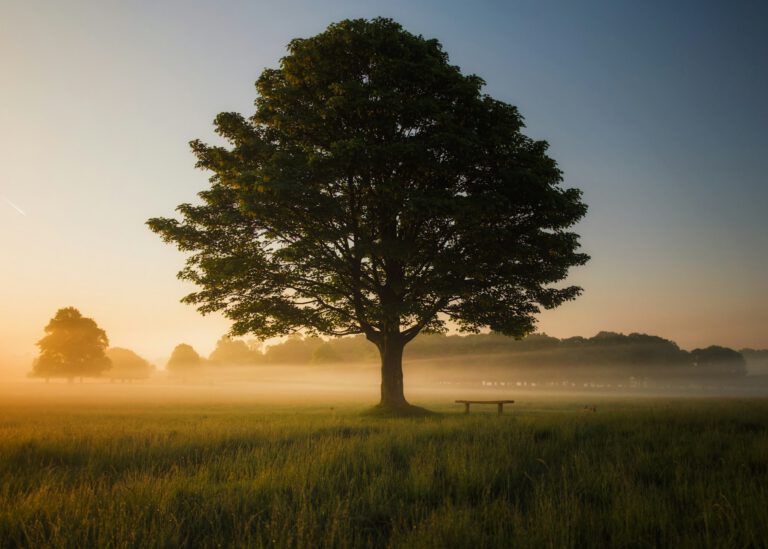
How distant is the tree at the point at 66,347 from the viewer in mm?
74250

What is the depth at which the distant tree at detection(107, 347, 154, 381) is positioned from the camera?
124m

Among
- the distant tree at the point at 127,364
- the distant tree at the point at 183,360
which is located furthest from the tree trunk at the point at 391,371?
the distant tree at the point at 183,360

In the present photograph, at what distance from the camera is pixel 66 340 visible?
74.6 metres

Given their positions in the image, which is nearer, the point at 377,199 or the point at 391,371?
the point at 377,199

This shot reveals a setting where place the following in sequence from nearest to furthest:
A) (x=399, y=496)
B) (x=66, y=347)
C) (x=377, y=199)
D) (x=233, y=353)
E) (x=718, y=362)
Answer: (x=399, y=496), (x=377, y=199), (x=66, y=347), (x=718, y=362), (x=233, y=353)

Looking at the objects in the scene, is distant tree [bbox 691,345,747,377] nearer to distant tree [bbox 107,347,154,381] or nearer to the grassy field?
the grassy field

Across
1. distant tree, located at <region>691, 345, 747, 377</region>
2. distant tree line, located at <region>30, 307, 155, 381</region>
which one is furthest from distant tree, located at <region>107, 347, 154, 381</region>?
distant tree, located at <region>691, 345, 747, 377</region>

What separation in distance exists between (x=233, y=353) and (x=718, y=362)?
188m

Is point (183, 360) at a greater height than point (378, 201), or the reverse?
point (378, 201)

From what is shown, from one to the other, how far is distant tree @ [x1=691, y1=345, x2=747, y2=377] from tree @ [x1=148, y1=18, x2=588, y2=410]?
492ft

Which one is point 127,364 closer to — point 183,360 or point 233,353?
point 183,360

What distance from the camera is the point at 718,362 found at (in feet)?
452

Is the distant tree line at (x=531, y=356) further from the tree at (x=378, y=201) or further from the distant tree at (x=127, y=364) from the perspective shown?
the tree at (x=378, y=201)

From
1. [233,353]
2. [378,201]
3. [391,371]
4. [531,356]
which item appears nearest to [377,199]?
[378,201]
